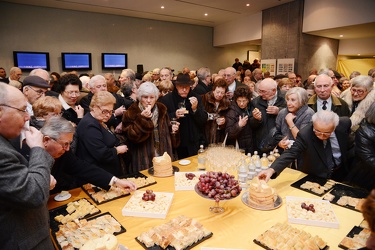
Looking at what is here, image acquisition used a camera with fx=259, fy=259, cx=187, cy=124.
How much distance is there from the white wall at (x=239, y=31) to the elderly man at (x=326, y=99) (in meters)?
6.78

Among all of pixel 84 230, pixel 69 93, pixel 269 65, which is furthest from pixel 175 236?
pixel 269 65

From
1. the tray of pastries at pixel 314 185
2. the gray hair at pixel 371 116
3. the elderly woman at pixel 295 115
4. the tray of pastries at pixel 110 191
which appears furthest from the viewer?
the elderly woman at pixel 295 115

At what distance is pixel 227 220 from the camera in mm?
1801

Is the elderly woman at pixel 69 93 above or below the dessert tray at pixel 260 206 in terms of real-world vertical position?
above

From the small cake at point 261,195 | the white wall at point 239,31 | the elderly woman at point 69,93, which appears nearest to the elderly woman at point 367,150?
the small cake at point 261,195

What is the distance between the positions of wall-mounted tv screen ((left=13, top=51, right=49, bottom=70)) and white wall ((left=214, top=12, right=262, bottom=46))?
722cm

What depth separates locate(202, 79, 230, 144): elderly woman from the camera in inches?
147

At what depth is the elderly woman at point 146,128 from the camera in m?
2.95

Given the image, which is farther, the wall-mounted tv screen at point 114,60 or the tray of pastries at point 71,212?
the wall-mounted tv screen at point 114,60

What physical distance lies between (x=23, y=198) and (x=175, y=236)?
2.79ft

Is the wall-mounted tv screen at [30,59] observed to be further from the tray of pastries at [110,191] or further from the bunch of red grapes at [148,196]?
the bunch of red grapes at [148,196]

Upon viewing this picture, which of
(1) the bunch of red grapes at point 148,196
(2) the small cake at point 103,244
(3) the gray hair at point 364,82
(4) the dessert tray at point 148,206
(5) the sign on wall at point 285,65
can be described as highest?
A: (5) the sign on wall at point 285,65

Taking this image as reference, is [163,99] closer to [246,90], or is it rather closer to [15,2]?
[246,90]

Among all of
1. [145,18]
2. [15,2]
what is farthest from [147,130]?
[145,18]
